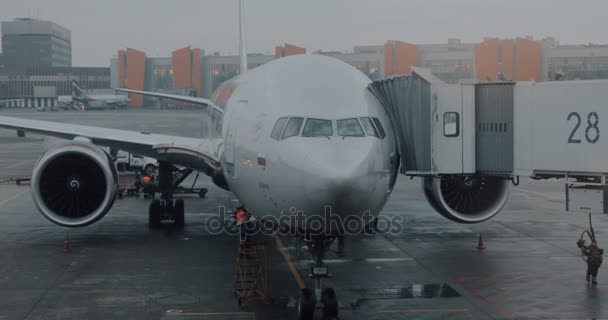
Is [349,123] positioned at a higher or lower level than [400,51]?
lower

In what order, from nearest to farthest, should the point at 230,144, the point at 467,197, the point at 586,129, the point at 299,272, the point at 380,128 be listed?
the point at 380,128 < the point at 586,129 < the point at 230,144 < the point at 299,272 < the point at 467,197

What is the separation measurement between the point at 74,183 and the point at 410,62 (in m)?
78.2

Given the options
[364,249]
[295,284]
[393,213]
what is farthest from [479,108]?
[393,213]

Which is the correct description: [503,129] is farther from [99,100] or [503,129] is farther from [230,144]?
[99,100]

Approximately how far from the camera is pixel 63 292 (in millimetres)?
15492

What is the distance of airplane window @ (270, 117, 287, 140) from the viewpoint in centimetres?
1267

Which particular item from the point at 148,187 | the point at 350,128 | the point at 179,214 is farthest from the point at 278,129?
the point at 148,187

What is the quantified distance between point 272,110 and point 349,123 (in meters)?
1.56

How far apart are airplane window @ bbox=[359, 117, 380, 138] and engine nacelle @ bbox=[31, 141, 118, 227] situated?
9.43 meters

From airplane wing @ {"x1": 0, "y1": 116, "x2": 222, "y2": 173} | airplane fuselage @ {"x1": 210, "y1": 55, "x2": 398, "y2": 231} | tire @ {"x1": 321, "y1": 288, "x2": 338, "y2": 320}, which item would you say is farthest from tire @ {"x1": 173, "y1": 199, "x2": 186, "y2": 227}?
tire @ {"x1": 321, "y1": 288, "x2": 338, "y2": 320}

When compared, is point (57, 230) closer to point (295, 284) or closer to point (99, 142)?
point (99, 142)

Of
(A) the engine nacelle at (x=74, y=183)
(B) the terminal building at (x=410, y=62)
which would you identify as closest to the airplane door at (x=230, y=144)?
(A) the engine nacelle at (x=74, y=183)

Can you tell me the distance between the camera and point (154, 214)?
23.5 meters

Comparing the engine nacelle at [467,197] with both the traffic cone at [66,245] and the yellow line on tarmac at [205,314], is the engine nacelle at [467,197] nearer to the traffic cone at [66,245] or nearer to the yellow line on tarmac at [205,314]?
the yellow line on tarmac at [205,314]
